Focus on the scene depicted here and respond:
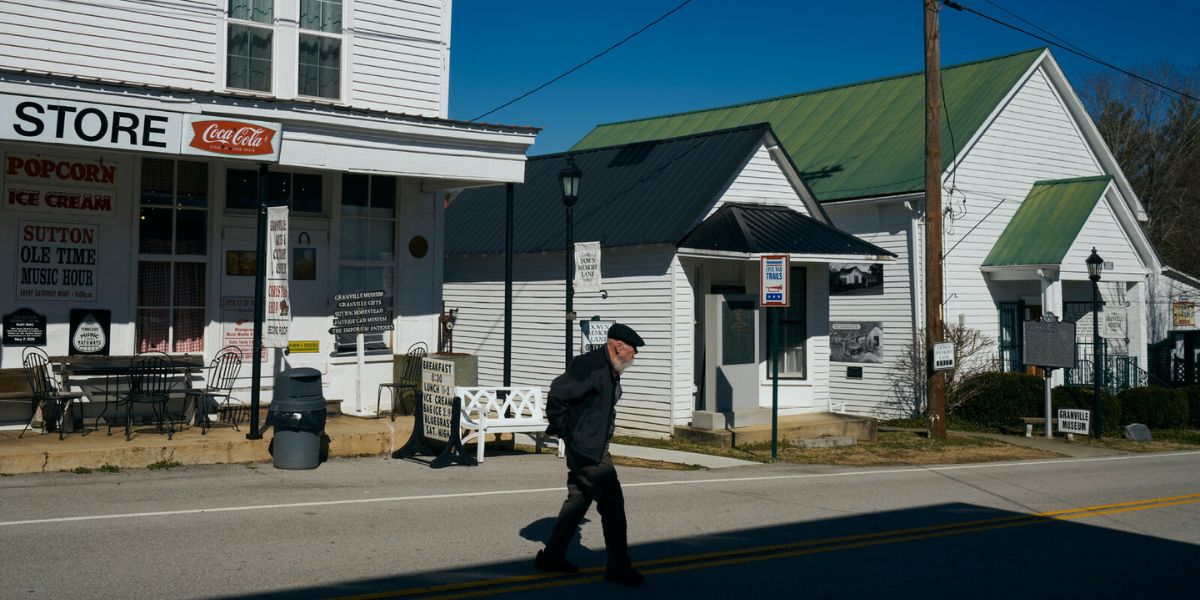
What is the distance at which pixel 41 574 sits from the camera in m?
7.40

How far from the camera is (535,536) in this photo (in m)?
9.44

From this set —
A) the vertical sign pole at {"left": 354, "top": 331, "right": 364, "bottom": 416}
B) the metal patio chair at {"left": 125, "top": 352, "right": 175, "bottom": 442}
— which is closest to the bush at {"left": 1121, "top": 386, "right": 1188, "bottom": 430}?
the vertical sign pole at {"left": 354, "top": 331, "right": 364, "bottom": 416}

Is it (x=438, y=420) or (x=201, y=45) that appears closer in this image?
(x=438, y=420)

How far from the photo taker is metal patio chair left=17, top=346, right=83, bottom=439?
12688mm

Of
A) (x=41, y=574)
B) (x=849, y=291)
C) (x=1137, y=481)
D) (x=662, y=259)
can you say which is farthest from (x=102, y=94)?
(x=849, y=291)

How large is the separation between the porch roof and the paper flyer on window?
731cm

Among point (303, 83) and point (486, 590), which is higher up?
point (303, 83)

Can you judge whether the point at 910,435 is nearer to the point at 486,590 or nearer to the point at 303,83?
the point at 303,83

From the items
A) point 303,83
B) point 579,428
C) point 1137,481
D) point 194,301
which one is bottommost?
point 1137,481

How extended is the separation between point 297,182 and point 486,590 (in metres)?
9.55

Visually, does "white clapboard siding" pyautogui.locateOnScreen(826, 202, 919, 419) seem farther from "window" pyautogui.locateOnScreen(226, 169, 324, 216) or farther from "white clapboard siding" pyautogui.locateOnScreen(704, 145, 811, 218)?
"window" pyautogui.locateOnScreen(226, 169, 324, 216)

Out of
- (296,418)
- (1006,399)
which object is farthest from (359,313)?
(1006,399)

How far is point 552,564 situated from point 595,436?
1085 millimetres

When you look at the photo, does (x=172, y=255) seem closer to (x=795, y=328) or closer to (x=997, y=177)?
(x=795, y=328)
